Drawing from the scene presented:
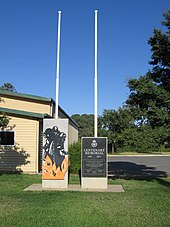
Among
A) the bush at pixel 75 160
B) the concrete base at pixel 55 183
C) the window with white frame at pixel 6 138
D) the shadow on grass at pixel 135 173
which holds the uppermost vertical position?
the window with white frame at pixel 6 138

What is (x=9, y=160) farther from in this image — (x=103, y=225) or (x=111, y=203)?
(x=103, y=225)

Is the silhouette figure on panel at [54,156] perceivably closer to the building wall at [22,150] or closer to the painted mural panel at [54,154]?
the painted mural panel at [54,154]

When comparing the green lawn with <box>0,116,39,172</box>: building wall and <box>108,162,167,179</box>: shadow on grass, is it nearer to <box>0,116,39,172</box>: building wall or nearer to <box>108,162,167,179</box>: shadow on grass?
<box>108,162,167,179</box>: shadow on grass

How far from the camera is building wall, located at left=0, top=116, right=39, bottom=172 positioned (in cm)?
1767

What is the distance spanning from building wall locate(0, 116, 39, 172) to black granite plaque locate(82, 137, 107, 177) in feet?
17.9

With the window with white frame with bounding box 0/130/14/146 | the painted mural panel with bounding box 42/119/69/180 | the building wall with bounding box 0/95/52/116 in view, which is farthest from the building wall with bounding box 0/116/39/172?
the painted mural panel with bounding box 42/119/69/180

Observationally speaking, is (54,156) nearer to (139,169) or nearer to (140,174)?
(140,174)

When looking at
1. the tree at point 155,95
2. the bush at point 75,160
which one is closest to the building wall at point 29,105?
the bush at point 75,160

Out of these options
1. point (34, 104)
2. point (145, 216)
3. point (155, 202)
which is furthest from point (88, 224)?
point (34, 104)

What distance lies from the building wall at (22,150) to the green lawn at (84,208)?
540 centimetres

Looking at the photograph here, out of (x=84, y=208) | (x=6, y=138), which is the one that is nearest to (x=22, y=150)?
(x=6, y=138)

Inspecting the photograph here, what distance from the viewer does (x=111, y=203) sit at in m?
9.37

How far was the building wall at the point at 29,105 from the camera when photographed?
21.8m

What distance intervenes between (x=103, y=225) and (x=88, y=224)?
308 mm
